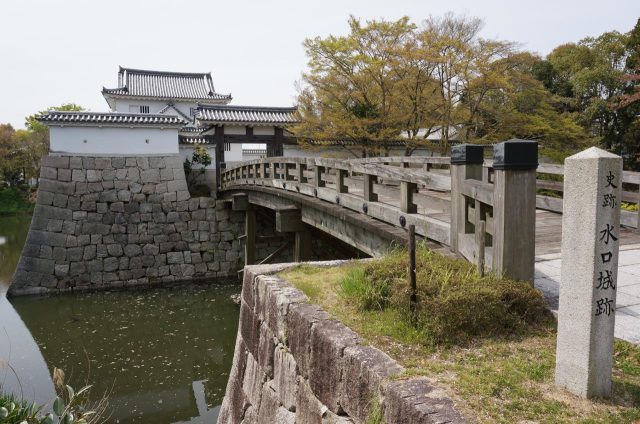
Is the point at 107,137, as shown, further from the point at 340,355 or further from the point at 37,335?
the point at 340,355

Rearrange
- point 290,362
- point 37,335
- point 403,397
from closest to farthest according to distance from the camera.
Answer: point 403,397
point 290,362
point 37,335

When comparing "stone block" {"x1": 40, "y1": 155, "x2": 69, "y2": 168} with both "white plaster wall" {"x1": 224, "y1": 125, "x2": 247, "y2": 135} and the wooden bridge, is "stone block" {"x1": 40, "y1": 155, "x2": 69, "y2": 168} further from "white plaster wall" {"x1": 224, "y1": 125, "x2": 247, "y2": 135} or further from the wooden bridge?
the wooden bridge

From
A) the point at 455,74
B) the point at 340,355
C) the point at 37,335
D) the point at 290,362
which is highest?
the point at 455,74

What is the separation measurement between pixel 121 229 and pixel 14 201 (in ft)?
76.6

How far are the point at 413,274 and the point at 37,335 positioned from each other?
10.7 m

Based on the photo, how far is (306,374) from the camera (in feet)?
11.5

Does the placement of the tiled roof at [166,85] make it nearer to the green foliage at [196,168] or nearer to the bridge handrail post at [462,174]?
the green foliage at [196,168]

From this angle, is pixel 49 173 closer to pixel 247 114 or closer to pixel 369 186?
pixel 247 114

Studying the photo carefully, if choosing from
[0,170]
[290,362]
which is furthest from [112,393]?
[0,170]

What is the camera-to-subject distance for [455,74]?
15.7 metres

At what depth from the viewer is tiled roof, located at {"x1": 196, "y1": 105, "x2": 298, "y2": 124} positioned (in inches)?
782

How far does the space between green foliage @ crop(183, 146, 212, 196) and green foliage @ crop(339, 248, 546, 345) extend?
1616 cm

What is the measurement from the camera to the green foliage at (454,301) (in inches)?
121

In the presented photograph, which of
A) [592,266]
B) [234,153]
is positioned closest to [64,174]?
[234,153]
